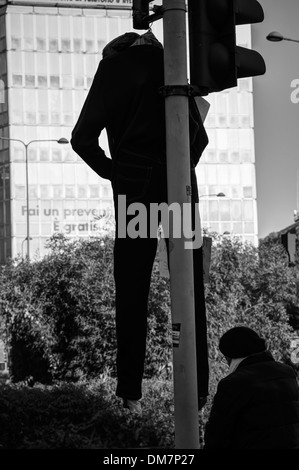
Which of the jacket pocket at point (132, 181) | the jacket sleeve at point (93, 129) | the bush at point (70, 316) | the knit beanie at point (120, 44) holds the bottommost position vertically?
the jacket pocket at point (132, 181)

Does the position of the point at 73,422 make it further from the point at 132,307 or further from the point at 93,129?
the point at 93,129

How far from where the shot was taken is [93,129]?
527cm

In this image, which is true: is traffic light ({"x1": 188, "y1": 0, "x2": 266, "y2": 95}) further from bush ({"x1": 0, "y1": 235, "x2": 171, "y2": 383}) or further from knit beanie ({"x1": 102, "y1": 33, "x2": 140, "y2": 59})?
bush ({"x1": 0, "y1": 235, "x2": 171, "y2": 383})

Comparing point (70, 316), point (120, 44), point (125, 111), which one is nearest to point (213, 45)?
point (120, 44)

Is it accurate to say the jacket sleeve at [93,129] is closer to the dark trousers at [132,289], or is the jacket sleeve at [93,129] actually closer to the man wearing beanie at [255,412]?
the dark trousers at [132,289]

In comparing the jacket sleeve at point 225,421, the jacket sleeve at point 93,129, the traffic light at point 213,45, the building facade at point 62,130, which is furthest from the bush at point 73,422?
the building facade at point 62,130

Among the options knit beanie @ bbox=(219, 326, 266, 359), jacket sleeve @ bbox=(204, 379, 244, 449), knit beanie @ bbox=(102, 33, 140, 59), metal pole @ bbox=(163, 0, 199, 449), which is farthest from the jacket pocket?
jacket sleeve @ bbox=(204, 379, 244, 449)

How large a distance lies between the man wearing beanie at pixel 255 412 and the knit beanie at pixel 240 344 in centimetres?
10

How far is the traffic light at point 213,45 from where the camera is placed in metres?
5.49

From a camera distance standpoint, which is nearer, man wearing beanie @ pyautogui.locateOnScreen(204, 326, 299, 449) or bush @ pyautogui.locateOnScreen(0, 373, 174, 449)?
man wearing beanie @ pyautogui.locateOnScreen(204, 326, 299, 449)

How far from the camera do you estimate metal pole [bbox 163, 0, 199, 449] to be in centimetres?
518

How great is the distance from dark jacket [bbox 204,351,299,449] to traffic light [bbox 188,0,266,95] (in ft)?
5.10

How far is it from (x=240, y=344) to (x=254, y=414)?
1.45 feet
